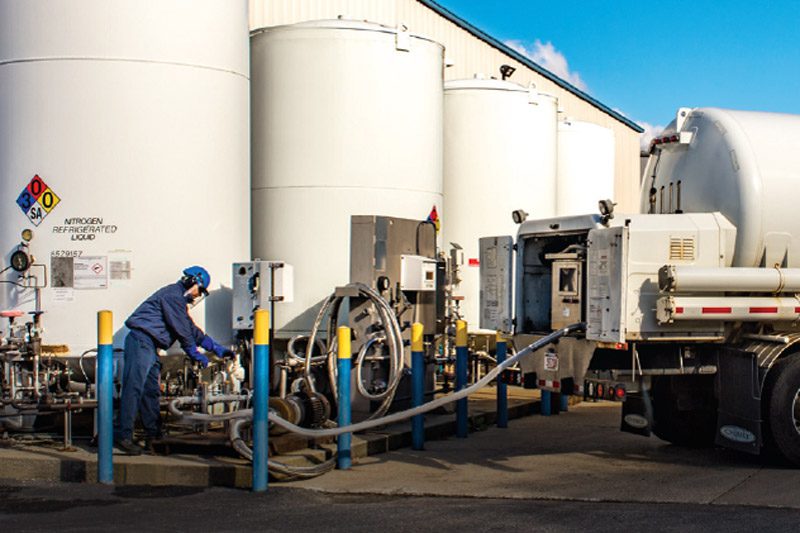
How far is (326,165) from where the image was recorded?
13227 mm

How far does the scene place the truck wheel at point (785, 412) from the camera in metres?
9.55

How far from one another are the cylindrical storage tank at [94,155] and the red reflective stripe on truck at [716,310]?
5.01 metres

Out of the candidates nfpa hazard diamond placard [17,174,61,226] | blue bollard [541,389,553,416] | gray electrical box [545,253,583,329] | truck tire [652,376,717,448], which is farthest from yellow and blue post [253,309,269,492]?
blue bollard [541,389,553,416]

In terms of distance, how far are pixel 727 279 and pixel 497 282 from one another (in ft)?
7.82

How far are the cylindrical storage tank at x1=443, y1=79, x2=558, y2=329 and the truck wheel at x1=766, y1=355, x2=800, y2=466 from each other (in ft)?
24.3

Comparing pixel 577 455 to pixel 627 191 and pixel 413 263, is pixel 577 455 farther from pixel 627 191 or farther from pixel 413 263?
pixel 627 191

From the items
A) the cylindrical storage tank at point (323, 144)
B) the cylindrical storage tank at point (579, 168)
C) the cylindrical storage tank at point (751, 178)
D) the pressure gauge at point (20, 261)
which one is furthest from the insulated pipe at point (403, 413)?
the cylindrical storage tank at point (579, 168)

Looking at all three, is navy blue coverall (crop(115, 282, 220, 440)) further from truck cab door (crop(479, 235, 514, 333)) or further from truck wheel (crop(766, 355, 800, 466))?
truck wheel (crop(766, 355, 800, 466))

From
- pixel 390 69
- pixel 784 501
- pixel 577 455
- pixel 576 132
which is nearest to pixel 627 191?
pixel 576 132

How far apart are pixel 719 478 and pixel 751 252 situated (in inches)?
77.7

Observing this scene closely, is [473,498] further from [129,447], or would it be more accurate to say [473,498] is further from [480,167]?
[480,167]

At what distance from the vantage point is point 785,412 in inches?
376

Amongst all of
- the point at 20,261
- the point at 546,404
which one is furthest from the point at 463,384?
the point at 20,261

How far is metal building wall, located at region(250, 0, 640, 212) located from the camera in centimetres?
1744
